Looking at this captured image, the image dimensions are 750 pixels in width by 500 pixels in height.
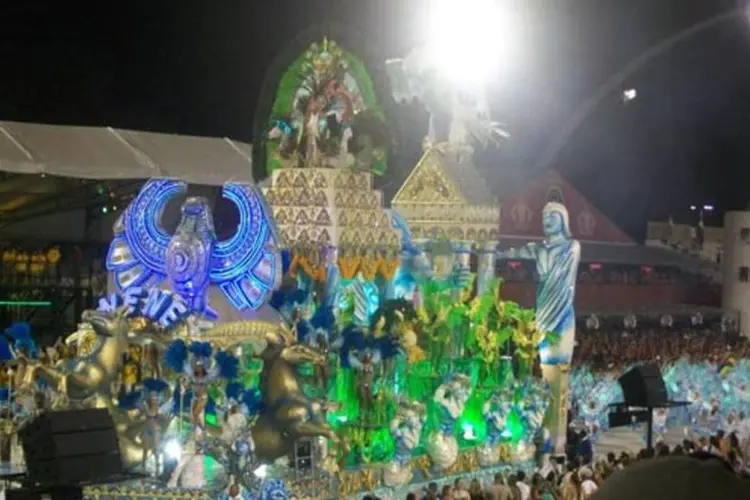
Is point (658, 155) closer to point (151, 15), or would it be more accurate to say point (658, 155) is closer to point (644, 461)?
point (151, 15)

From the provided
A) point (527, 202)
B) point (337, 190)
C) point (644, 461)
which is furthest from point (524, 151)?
point (644, 461)

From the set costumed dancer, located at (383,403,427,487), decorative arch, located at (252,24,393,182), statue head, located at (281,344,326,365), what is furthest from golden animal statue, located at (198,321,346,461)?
decorative arch, located at (252,24,393,182)

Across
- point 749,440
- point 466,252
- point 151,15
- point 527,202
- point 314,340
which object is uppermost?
point 151,15

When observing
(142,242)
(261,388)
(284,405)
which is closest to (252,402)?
(261,388)

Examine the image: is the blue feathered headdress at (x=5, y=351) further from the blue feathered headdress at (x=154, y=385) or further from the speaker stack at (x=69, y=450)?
the speaker stack at (x=69, y=450)

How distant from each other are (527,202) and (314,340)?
15.8m

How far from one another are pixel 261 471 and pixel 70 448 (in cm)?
278

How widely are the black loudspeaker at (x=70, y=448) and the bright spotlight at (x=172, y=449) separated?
→ 7.32ft

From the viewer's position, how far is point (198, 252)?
37.7ft

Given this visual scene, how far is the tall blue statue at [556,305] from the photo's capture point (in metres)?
13.1

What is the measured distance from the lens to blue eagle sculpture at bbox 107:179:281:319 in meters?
11.5

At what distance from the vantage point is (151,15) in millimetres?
20812

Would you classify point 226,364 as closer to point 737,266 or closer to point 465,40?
point 465,40

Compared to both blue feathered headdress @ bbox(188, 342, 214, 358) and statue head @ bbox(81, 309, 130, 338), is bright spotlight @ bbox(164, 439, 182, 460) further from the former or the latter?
statue head @ bbox(81, 309, 130, 338)
